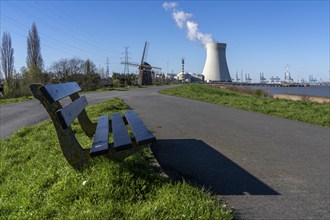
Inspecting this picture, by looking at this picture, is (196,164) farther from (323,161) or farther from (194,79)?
(194,79)

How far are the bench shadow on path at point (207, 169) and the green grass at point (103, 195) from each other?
1.13ft

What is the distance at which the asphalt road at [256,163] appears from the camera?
3473 millimetres

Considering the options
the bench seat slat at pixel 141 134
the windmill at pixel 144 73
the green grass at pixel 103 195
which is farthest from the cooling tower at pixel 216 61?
the green grass at pixel 103 195

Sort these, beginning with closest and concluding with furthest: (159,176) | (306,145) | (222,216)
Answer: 1. (222,216)
2. (159,176)
3. (306,145)

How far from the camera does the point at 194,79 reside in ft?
452

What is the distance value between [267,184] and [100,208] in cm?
197

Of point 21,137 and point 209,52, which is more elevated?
point 209,52

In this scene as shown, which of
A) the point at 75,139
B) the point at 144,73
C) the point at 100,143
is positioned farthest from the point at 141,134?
the point at 144,73

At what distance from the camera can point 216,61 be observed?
92438 millimetres

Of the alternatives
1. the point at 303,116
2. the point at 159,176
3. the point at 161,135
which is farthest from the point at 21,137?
the point at 303,116

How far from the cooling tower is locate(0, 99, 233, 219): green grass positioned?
89214 mm

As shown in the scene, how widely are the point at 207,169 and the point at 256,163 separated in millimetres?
896

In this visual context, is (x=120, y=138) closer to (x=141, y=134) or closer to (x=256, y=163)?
(x=141, y=134)

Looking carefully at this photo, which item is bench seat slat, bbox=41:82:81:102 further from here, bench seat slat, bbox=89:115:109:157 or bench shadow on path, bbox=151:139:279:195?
bench shadow on path, bbox=151:139:279:195
